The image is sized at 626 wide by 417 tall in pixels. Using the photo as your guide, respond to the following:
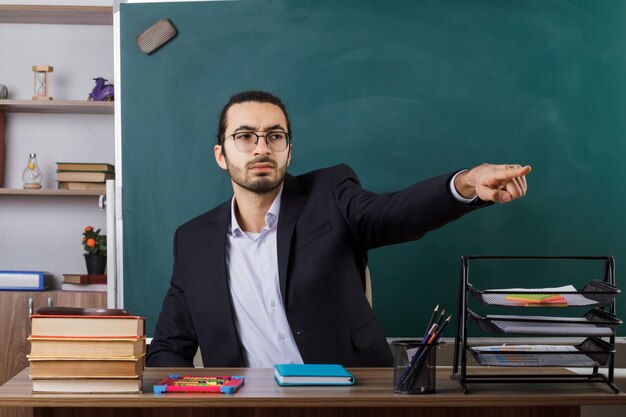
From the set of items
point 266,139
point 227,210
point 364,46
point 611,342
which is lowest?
point 611,342

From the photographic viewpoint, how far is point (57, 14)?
13.8ft

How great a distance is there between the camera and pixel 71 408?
1.72 meters

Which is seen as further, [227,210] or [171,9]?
[171,9]

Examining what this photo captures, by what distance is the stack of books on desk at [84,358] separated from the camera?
5.21ft

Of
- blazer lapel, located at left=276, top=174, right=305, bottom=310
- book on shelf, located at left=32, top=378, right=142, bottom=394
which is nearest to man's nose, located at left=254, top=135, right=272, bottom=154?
blazer lapel, located at left=276, top=174, right=305, bottom=310

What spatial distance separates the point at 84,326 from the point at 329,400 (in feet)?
1.76

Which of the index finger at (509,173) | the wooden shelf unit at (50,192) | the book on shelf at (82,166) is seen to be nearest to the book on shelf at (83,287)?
the wooden shelf unit at (50,192)

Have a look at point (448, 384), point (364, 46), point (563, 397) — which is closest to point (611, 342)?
point (563, 397)

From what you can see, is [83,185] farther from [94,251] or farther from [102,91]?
[102,91]

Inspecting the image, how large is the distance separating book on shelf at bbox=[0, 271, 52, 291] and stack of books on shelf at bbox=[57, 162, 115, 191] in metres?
0.50

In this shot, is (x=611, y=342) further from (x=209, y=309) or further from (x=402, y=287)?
(x=402, y=287)

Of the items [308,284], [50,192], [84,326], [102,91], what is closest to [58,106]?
[102,91]

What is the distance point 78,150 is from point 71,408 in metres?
2.89

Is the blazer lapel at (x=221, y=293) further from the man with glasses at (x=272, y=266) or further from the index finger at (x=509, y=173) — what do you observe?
the index finger at (x=509, y=173)
